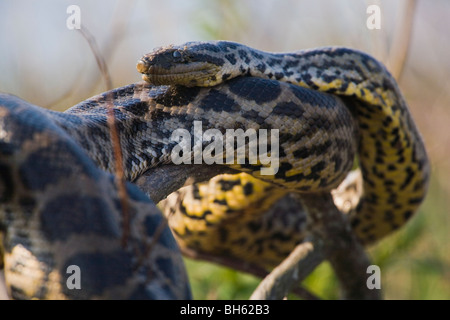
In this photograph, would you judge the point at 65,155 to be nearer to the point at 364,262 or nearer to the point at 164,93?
the point at 164,93

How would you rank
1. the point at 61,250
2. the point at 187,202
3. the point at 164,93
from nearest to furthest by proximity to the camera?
the point at 61,250
the point at 164,93
the point at 187,202

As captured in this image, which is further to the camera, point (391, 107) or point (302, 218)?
point (302, 218)

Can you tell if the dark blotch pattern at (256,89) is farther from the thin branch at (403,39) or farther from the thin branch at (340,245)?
the thin branch at (403,39)

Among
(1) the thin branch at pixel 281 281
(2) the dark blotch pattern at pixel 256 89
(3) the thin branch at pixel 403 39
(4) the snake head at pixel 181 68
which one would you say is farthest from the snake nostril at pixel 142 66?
(3) the thin branch at pixel 403 39

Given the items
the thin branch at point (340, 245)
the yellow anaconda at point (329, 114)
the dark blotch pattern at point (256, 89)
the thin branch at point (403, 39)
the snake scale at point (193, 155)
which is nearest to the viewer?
the snake scale at point (193, 155)

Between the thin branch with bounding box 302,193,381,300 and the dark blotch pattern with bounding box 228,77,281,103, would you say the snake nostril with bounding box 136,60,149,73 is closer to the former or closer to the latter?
the dark blotch pattern with bounding box 228,77,281,103

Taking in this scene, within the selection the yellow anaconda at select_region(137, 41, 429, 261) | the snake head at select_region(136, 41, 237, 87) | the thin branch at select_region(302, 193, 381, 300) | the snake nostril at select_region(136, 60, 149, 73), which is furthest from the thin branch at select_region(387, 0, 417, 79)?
the snake nostril at select_region(136, 60, 149, 73)
